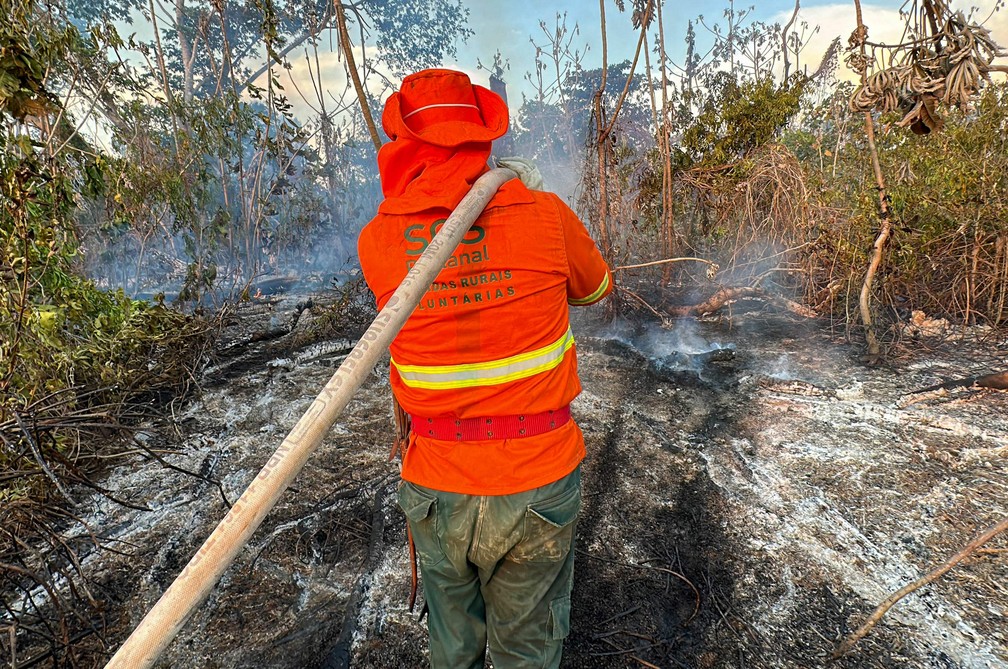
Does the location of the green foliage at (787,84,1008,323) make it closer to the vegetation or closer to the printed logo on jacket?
the vegetation

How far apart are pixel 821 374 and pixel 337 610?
14.5 ft

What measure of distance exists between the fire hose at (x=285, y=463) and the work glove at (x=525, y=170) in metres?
0.26

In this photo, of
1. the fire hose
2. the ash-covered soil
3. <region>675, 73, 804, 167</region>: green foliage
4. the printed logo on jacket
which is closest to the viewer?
the fire hose

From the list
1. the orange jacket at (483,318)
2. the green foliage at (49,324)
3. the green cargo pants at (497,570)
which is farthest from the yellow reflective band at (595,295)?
the green foliage at (49,324)

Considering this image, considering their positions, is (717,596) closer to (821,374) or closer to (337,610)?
(337,610)

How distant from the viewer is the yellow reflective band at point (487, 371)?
1.42m

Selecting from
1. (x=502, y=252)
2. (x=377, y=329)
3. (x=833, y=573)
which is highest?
(x=502, y=252)

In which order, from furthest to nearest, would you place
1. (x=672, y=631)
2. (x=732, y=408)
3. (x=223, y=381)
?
(x=223, y=381) < (x=732, y=408) < (x=672, y=631)

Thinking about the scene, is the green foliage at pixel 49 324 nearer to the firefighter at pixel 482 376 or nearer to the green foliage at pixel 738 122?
the firefighter at pixel 482 376

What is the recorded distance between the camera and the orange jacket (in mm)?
1403

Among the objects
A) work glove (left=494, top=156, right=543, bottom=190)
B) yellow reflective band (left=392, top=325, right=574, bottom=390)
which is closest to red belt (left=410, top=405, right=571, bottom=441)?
yellow reflective band (left=392, top=325, right=574, bottom=390)

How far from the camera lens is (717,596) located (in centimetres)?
218

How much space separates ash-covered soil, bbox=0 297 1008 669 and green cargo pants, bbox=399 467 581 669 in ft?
1.76

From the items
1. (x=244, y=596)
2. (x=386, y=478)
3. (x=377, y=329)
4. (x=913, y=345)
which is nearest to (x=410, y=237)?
(x=377, y=329)
